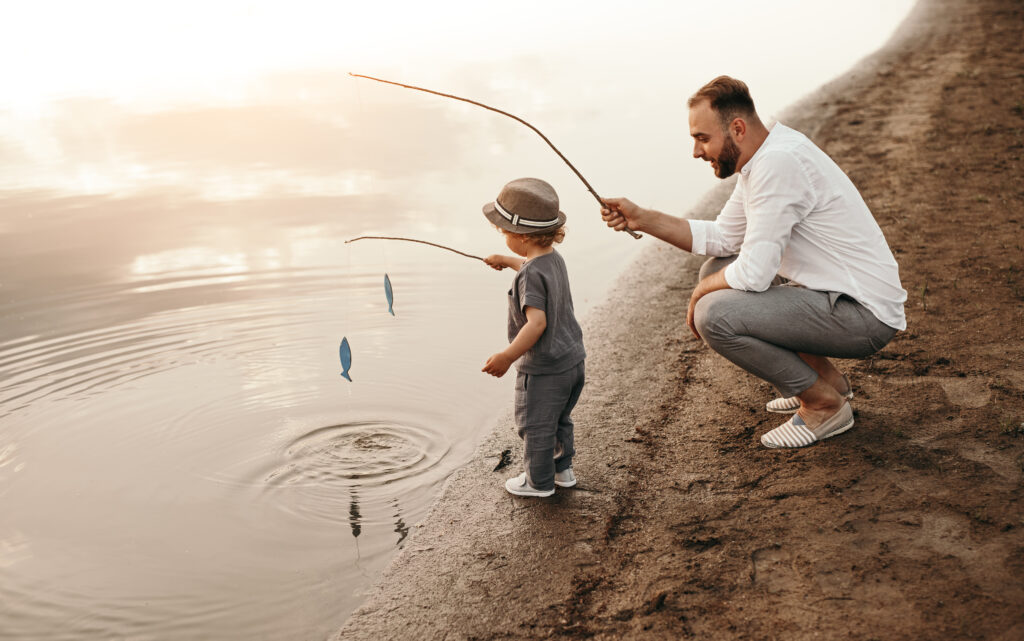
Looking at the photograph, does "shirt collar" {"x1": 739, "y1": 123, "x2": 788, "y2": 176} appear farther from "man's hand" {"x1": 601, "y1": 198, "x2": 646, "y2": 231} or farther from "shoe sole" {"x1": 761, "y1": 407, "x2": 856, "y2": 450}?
"shoe sole" {"x1": 761, "y1": 407, "x2": 856, "y2": 450}

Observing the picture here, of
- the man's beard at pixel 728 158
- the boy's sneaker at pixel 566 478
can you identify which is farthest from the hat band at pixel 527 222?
the boy's sneaker at pixel 566 478

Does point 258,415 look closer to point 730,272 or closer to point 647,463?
point 647,463

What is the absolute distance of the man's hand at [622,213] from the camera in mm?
3746

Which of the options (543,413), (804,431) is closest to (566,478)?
(543,413)

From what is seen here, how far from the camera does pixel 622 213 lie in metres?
3.79

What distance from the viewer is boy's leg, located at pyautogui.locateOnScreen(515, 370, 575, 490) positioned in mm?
3500

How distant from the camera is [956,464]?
139 inches

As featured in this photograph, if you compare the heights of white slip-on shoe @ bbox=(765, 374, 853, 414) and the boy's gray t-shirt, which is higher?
the boy's gray t-shirt

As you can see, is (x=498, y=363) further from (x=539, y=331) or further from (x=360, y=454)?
(x=360, y=454)

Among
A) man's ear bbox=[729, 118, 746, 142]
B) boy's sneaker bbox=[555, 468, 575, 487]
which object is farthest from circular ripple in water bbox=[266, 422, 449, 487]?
man's ear bbox=[729, 118, 746, 142]

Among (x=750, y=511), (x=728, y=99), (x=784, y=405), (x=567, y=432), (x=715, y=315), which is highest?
(x=728, y=99)

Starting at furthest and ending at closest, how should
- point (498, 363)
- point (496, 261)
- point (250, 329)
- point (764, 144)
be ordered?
point (250, 329), point (496, 261), point (764, 144), point (498, 363)

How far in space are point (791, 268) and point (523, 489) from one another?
136 centimetres

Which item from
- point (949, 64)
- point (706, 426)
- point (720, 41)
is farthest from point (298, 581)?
point (720, 41)
